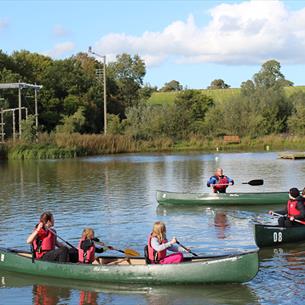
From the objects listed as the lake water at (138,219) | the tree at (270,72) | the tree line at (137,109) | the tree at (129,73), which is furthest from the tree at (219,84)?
the lake water at (138,219)

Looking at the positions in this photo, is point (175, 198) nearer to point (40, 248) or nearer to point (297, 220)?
point (297, 220)

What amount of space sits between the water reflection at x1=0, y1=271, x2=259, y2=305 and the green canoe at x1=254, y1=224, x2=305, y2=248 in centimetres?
268

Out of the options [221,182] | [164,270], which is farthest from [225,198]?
[164,270]

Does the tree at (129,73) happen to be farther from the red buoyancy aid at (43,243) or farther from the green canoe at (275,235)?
the red buoyancy aid at (43,243)

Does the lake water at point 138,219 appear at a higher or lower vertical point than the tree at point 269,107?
lower

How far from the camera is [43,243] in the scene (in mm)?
11258

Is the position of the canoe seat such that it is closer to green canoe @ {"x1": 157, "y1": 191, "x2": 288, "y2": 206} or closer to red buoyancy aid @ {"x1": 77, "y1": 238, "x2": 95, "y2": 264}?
red buoyancy aid @ {"x1": 77, "y1": 238, "x2": 95, "y2": 264}

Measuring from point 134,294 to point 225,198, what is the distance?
31.2 feet

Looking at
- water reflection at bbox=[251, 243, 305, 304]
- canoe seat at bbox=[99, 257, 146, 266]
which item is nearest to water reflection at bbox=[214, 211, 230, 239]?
water reflection at bbox=[251, 243, 305, 304]

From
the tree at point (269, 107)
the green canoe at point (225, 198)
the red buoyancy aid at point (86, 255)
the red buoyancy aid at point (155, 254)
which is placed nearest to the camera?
the red buoyancy aid at point (155, 254)

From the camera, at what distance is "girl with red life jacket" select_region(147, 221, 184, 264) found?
10461 millimetres

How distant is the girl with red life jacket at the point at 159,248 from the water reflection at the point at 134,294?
44 cm

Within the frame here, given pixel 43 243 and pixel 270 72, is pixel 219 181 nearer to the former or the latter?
pixel 43 243

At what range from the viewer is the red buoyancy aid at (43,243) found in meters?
11.2
